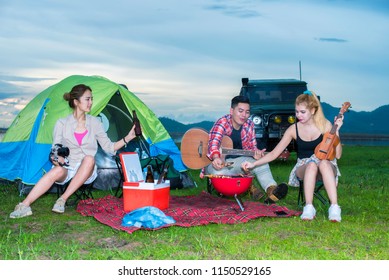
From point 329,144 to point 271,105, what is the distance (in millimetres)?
7379

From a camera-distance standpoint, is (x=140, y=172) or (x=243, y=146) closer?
(x=140, y=172)

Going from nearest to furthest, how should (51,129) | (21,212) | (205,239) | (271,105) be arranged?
(205,239) < (21,212) < (51,129) < (271,105)

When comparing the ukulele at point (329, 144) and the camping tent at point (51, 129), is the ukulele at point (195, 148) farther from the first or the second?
the ukulele at point (329, 144)

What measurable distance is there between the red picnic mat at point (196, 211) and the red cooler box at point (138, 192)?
0.12 meters

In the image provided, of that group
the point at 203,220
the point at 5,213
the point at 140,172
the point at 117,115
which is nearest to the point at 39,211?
the point at 5,213

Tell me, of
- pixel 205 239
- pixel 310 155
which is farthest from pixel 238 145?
pixel 205 239

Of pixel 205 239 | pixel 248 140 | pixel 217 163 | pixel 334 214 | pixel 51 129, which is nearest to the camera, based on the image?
pixel 205 239

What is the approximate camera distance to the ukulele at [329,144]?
18.2ft

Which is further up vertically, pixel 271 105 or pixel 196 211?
pixel 271 105

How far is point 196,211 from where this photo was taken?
19.3 feet

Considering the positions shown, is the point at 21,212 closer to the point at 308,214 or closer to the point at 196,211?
the point at 196,211

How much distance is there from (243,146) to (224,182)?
3.44ft

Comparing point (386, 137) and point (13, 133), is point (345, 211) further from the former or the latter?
point (386, 137)

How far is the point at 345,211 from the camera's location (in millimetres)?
6312
